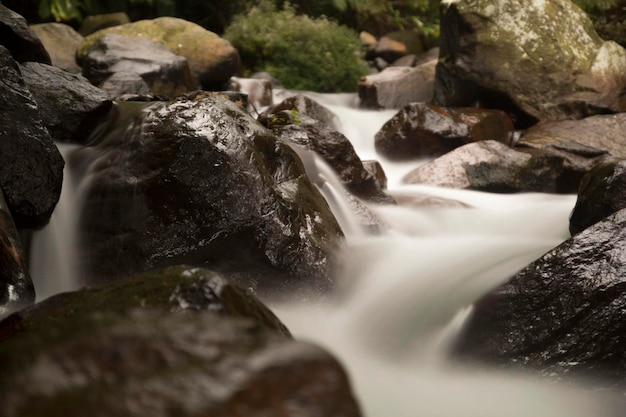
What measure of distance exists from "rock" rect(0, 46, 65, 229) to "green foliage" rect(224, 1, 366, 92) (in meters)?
9.63

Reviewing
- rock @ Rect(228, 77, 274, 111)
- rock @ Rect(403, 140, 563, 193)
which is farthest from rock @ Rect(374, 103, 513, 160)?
rock @ Rect(228, 77, 274, 111)

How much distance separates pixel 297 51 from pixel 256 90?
352 centimetres

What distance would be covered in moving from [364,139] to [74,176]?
5764 millimetres

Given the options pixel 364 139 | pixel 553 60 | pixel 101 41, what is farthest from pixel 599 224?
pixel 101 41

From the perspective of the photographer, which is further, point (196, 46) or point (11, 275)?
point (196, 46)

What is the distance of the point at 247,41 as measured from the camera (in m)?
13.4

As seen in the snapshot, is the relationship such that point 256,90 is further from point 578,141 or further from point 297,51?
point 578,141

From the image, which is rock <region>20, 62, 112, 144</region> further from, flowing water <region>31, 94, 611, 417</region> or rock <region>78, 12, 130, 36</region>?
rock <region>78, 12, 130, 36</region>

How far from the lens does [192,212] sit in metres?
3.69

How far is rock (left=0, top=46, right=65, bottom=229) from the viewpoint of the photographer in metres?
3.17

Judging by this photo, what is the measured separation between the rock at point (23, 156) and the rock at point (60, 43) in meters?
6.34

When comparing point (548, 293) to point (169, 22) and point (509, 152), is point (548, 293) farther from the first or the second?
point (169, 22)

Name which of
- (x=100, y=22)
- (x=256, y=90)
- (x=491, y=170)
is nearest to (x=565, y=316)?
(x=491, y=170)

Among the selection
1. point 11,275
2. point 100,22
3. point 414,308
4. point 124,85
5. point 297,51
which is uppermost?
point 11,275
